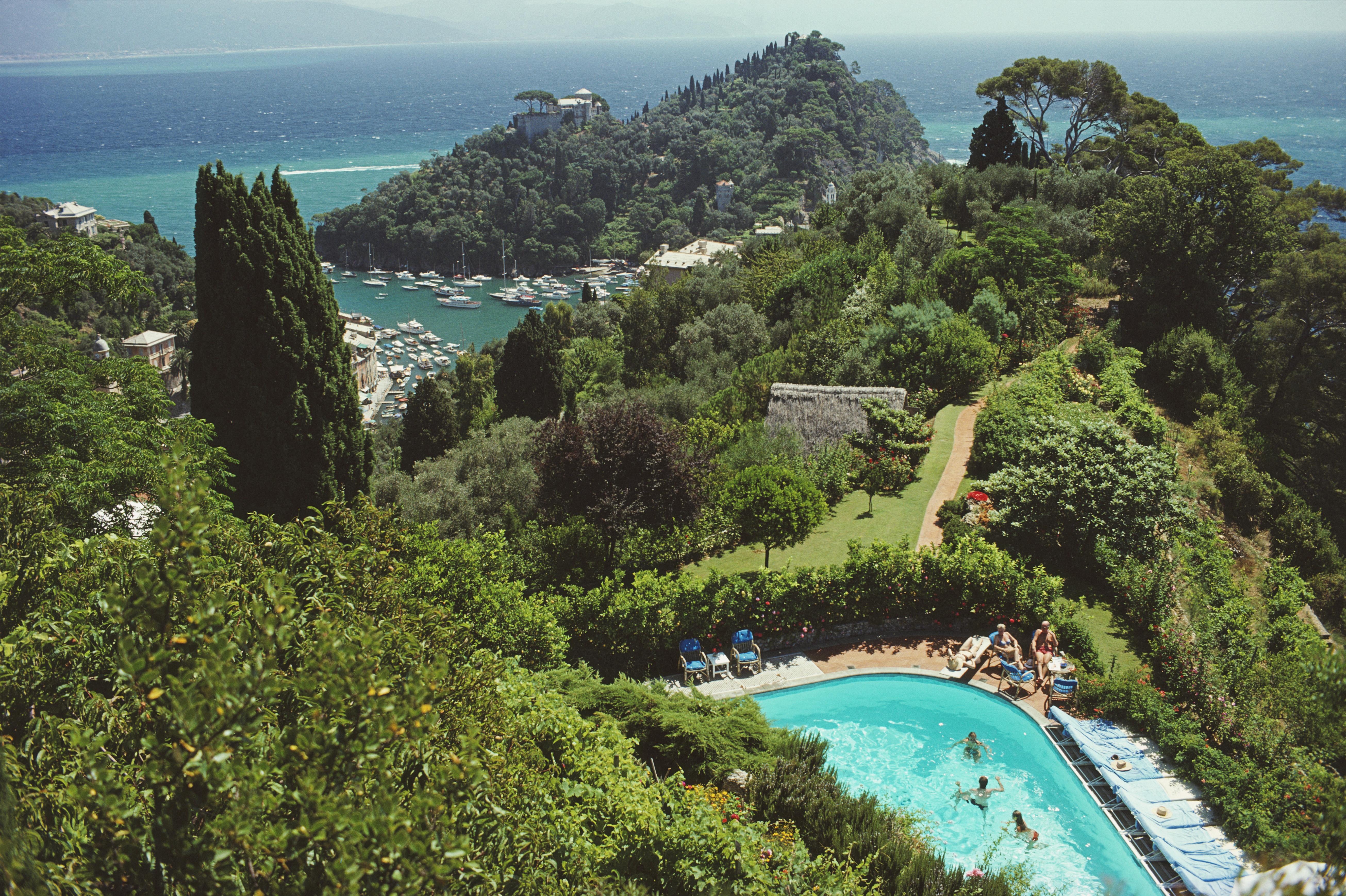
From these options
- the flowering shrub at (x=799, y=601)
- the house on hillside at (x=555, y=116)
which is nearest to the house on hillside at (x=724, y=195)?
the house on hillside at (x=555, y=116)

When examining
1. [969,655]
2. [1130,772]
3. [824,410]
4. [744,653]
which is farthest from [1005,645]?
[824,410]

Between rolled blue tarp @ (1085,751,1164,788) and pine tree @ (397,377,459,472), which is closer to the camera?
rolled blue tarp @ (1085,751,1164,788)

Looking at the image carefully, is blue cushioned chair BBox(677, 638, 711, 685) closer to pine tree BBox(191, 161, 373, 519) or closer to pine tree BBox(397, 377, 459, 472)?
pine tree BBox(191, 161, 373, 519)

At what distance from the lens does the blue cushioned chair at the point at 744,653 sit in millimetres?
13508

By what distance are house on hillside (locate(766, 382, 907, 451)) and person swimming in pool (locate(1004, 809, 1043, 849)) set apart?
34.7 ft

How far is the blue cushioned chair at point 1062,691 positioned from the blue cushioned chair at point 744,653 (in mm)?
4546

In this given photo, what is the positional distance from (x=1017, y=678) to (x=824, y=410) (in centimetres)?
898

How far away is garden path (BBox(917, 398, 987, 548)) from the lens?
16.5m

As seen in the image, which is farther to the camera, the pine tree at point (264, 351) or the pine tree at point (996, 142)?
the pine tree at point (996, 142)

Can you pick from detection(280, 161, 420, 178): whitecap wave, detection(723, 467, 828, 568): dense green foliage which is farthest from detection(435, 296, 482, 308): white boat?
detection(723, 467, 828, 568): dense green foliage

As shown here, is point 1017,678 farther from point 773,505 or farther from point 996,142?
point 996,142

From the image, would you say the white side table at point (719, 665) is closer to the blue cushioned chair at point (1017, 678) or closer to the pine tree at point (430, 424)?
the blue cushioned chair at point (1017, 678)

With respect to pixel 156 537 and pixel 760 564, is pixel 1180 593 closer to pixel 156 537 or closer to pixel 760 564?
pixel 760 564

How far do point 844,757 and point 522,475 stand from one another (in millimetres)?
11451
